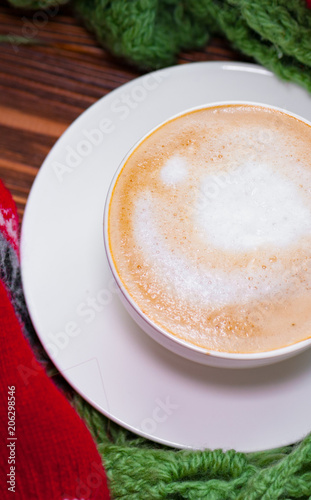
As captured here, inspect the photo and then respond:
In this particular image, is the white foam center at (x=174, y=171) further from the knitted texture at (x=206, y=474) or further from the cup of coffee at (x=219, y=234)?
the knitted texture at (x=206, y=474)

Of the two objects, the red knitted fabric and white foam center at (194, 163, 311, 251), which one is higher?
white foam center at (194, 163, 311, 251)

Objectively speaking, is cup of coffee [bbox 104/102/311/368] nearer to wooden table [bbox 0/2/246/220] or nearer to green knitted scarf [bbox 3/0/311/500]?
green knitted scarf [bbox 3/0/311/500]

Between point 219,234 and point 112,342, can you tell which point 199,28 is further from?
point 112,342

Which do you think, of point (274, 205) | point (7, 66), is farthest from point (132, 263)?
point (7, 66)

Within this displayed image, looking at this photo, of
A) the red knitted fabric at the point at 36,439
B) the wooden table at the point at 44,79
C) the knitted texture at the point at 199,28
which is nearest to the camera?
the red knitted fabric at the point at 36,439

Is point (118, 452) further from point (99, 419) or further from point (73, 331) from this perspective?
point (73, 331)

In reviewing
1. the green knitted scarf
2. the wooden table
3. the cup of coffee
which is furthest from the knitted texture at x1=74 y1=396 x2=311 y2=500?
the wooden table

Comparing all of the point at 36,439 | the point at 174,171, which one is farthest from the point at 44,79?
the point at 36,439

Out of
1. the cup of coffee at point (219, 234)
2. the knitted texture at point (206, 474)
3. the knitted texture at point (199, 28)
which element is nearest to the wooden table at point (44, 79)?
the knitted texture at point (199, 28)
